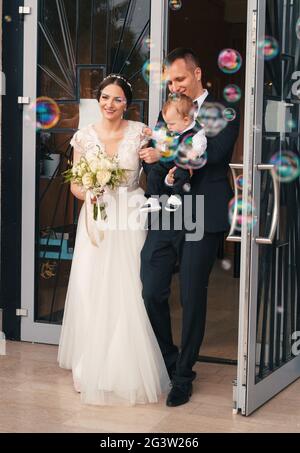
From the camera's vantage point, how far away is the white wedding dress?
4.01 metres

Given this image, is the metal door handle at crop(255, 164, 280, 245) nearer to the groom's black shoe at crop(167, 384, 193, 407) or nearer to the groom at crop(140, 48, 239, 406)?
the groom at crop(140, 48, 239, 406)

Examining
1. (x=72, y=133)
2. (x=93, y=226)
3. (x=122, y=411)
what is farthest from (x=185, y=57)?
(x=122, y=411)

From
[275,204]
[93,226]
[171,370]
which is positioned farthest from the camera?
[171,370]

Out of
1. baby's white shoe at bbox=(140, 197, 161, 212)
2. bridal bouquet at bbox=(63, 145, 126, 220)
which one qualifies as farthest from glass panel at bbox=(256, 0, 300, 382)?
bridal bouquet at bbox=(63, 145, 126, 220)

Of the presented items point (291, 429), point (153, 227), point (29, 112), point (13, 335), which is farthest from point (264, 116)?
point (13, 335)

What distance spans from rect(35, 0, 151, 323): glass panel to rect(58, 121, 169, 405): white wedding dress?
26.5 inches

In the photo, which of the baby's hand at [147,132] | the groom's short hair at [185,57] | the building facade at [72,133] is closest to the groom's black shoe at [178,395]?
the building facade at [72,133]

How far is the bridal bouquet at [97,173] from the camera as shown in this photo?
13.1 feet

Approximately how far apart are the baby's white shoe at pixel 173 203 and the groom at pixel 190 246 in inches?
3.1

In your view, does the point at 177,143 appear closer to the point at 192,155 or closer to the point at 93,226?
the point at 192,155

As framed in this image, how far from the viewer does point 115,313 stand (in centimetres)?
408

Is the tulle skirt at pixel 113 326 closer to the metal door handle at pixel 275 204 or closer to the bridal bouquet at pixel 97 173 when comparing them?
the bridal bouquet at pixel 97 173

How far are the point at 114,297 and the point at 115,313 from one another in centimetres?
8

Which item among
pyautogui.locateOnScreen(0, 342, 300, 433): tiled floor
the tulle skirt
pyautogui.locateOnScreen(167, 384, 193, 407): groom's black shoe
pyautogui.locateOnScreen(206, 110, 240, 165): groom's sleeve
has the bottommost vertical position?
pyautogui.locateOnScreen(0, 342, 300, 433): tiled floor
